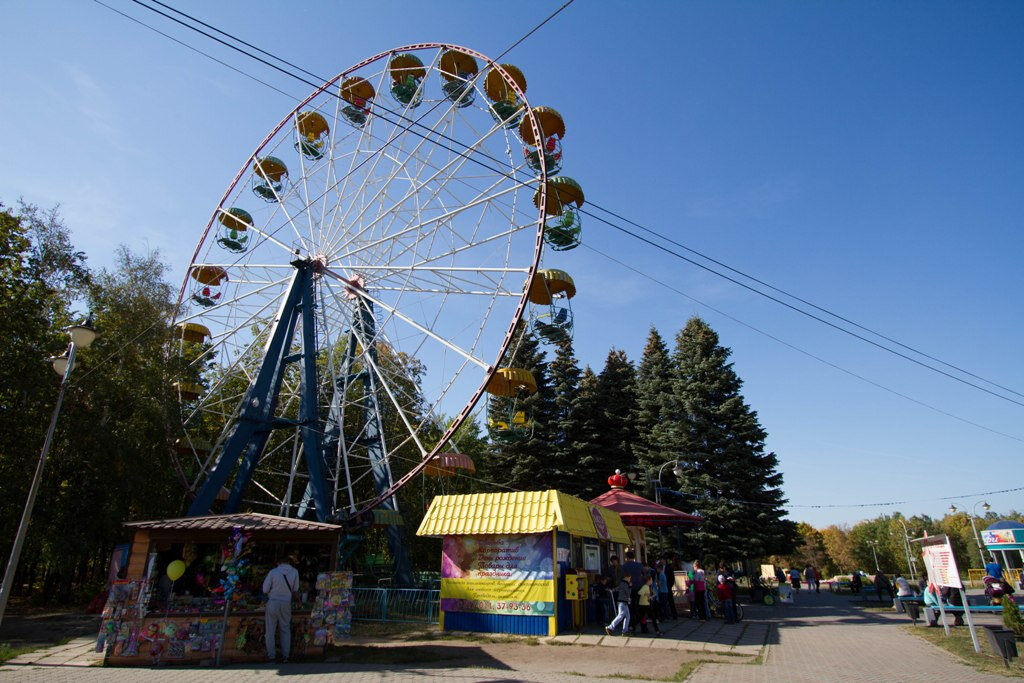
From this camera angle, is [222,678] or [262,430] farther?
[262,430]

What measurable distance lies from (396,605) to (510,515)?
536 cm

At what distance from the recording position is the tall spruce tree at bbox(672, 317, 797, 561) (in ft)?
86.1

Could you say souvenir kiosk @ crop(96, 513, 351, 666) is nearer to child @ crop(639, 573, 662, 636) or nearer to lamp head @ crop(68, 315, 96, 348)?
lamp head @ crop(68, 315, 96, 348)

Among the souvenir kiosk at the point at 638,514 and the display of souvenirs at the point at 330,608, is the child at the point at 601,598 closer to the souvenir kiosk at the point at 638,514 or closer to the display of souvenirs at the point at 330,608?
the souvenir kiosk at the point at 638,514

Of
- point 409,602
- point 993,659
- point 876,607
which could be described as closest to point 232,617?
point 409,602

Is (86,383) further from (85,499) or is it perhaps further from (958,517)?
(958,517)

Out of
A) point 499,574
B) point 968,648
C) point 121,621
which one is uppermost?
point 499,574

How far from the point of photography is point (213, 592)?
9.76 meters

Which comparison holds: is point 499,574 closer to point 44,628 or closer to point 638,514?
point 638,514

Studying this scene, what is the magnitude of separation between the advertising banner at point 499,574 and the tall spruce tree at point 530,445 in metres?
15.0

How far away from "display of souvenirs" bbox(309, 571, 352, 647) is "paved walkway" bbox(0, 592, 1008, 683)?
71 cm

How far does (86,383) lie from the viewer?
693 inches

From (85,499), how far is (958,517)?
99949 mm

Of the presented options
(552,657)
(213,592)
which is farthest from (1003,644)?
(213,592)
